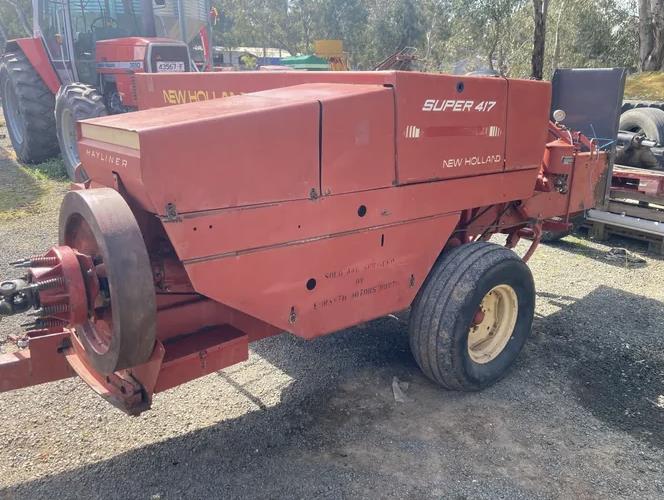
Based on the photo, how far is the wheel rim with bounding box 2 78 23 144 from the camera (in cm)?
1059

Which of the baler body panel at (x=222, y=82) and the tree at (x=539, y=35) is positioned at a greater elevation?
the tree at (x=539, y=35)

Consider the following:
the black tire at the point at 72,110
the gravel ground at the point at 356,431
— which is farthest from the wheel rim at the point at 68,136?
the gravel ground at the point at 356,431

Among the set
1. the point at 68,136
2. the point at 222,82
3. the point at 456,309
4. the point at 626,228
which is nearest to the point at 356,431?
the point at 456,309

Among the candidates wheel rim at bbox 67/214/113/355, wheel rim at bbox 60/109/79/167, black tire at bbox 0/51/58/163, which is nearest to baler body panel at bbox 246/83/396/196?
wheel rim at bbox 67/214/113/355

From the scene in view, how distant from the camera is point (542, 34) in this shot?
47.6 feet

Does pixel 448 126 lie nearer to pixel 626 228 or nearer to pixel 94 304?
pixel 94 304

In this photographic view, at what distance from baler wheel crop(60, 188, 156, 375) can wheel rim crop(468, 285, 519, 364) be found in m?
2.16

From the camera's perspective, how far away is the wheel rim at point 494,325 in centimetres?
380

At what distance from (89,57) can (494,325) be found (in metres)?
7.64

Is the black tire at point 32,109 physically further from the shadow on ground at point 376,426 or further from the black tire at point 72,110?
the shadow on ground at point 376,426

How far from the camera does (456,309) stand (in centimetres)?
342

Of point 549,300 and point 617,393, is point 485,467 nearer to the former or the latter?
point 617,393

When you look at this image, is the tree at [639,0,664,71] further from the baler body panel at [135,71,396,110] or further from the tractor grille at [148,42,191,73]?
the baler body panel at [135,71,396,110]

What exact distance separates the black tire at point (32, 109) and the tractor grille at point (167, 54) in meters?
2.57
